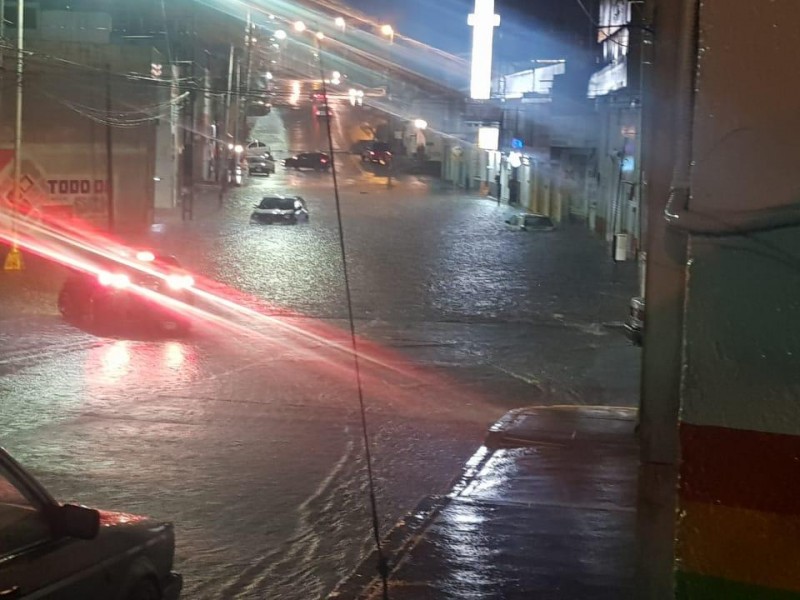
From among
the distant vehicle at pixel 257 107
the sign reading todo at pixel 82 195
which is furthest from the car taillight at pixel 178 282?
the distant vehicle at pixel 257 107

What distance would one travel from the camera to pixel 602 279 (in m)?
28.9

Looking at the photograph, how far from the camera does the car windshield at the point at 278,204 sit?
41969 mm

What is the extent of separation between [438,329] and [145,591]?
15.6m

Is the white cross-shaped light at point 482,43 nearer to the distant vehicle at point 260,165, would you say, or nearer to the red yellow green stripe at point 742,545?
the distant vehicle at point 260,165

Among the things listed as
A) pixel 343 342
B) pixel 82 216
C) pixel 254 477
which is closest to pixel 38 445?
pixel 254 477

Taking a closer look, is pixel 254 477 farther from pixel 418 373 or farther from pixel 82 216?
pixel 82 216

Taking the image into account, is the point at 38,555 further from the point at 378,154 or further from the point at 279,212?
the point at 378,154

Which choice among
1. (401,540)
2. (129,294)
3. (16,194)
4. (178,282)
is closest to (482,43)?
(16,194)

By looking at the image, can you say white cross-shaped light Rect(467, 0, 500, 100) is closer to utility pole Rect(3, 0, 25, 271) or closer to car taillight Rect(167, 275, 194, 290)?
utility pole Rect(3, 0, 25, 271)

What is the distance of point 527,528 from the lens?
25.7 ft

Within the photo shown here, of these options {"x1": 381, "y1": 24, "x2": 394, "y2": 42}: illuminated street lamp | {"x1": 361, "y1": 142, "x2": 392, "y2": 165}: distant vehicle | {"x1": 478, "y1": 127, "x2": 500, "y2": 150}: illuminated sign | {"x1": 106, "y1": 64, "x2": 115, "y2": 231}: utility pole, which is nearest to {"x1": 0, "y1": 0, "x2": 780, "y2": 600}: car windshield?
{"x1": 106, "y1": 64, "x2": 115, "y2": 231}: utility pole

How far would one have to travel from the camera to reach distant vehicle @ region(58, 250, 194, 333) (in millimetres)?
18828

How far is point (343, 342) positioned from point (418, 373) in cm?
304

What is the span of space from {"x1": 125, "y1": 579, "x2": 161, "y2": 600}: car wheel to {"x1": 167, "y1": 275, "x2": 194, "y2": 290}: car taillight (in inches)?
581
